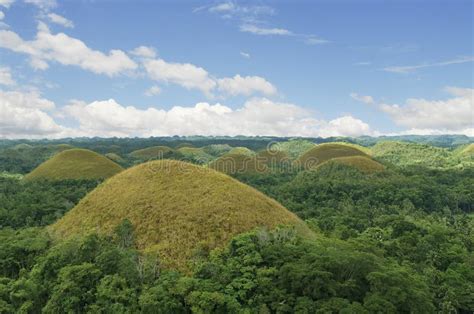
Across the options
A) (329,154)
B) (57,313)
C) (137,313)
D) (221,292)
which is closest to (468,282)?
(221,292)

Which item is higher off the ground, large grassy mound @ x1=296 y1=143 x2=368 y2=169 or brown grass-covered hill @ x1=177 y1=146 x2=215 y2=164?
large grassy mound @ x1=296 y1=143 x2=368 y2=169

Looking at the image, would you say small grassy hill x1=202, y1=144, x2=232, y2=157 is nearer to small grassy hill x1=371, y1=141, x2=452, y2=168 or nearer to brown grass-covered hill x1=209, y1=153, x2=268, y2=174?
small grassy hill x1=371, y1=141, x2=452, y2=168

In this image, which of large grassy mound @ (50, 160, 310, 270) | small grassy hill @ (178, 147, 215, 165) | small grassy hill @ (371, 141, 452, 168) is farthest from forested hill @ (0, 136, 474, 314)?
small grassy hill @ (371, 141, 452, 168)

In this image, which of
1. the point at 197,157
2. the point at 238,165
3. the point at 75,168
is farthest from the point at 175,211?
the point at 197,157

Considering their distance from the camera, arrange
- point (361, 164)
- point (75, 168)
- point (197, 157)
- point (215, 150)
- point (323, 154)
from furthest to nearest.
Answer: point (215, 150) → point (197, 157) → point (323, 154) → point (361, 164) → point (75, 168)

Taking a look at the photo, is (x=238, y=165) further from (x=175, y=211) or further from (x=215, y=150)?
(x=215, y=150)

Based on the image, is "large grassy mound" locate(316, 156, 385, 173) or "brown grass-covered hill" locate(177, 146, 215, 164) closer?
"large grassy mound" locate(316, 156, 385, 173)

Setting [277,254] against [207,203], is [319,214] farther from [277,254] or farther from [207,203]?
[277,254]

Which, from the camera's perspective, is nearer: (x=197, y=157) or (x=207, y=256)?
(x=207, y=256)
